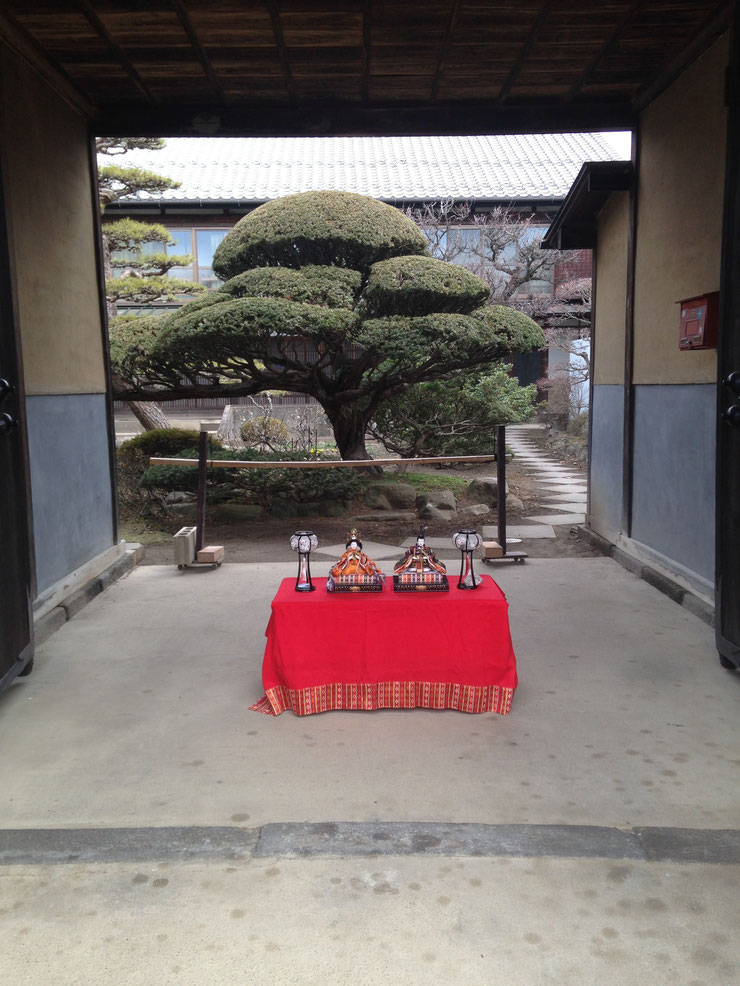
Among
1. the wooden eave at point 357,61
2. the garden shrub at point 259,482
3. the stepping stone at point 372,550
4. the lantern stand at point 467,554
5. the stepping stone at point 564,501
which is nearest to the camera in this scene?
the lantern stand at point 467,554

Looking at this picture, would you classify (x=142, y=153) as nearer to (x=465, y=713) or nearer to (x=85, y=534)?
(x=85, y=534)

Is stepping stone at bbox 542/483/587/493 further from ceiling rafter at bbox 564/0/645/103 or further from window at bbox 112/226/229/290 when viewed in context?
window at bbox 112/226/229/290

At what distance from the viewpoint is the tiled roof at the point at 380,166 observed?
697 inches

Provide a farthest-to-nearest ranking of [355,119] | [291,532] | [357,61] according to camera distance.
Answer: [291,532]
[355,119]
[357,61]

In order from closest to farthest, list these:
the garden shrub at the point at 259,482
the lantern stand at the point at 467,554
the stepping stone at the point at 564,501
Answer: the lantern stand at the point at 467,554 → the garden shrub at the point at 259,482 → the stepping stone at the point at 564,501

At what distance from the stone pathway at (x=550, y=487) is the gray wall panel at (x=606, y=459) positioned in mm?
865

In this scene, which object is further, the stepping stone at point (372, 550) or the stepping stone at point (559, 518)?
the stepping stone at point (559, 518)

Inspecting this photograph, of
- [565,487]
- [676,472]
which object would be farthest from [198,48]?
[565,487]

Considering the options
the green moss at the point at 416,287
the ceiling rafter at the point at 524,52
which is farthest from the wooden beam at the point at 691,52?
the green moss at the point at 416,287

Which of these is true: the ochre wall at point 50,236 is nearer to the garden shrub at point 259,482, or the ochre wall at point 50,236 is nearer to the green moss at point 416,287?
the garden shrub at point 259,482

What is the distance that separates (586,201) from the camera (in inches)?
267

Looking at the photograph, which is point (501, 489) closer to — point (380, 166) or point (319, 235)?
point (319, 235)

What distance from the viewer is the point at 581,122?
587cm

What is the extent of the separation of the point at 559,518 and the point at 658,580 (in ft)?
11.7
